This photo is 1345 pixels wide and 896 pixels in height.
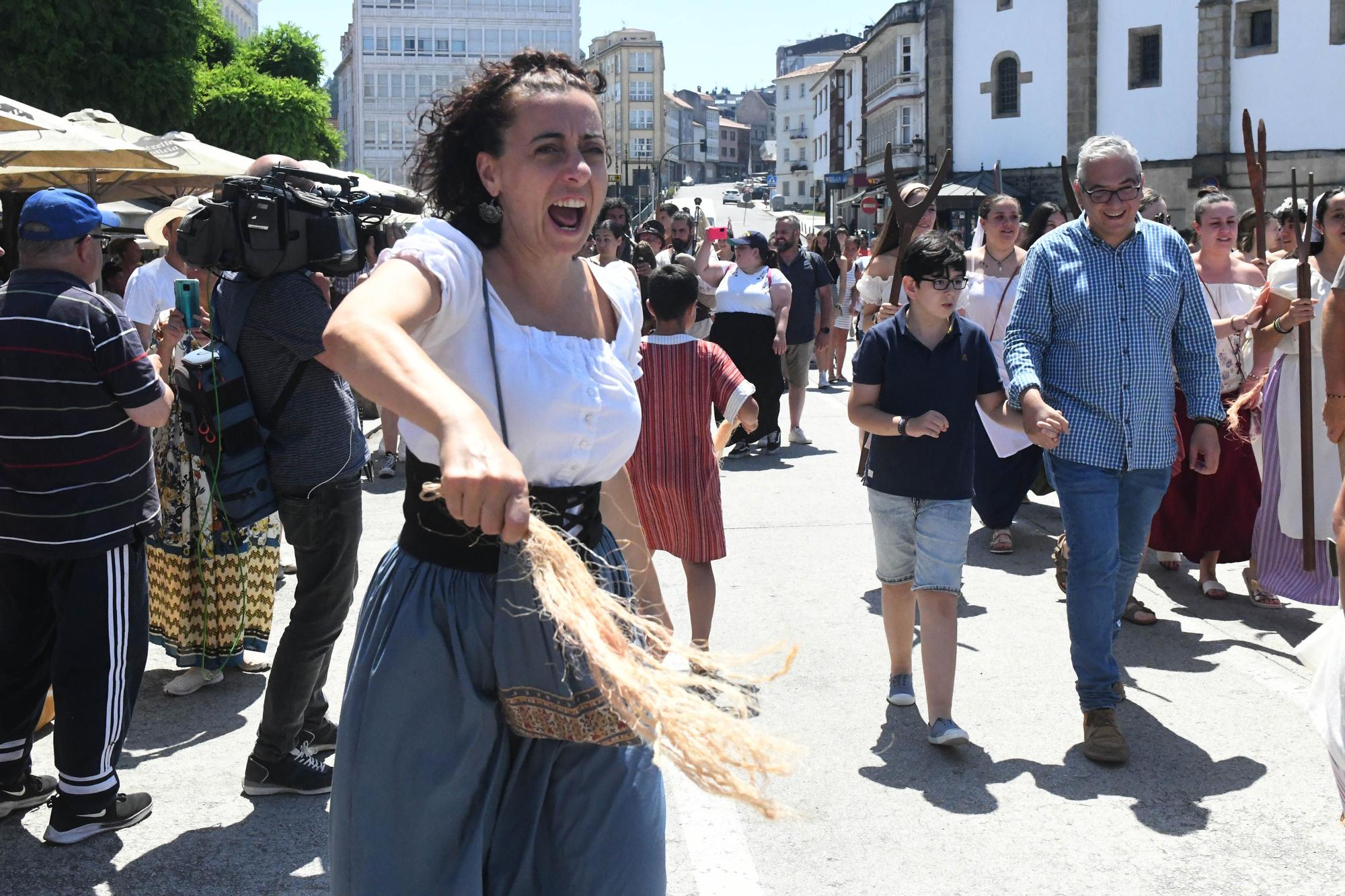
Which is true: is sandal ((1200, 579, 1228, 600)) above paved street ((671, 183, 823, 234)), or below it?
below

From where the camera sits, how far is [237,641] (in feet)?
18.7

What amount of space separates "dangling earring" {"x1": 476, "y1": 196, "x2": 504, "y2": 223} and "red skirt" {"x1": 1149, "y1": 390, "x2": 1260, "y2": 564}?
17.6ft

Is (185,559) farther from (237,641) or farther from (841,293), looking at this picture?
(841,293)

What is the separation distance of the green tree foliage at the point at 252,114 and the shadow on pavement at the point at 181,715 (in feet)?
128

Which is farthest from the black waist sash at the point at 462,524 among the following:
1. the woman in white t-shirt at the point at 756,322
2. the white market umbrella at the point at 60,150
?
the woman in white t-shirt at the point at 756,322

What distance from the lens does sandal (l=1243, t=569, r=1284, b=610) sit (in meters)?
7.02

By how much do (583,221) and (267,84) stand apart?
1782 inches

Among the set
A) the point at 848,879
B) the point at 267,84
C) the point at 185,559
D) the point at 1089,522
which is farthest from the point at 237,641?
the point at 267,84

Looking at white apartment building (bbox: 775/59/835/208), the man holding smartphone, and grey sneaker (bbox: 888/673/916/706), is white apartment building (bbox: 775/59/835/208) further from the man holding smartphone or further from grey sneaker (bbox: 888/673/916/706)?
grey sneaker (bbox: 888/673/916/706)

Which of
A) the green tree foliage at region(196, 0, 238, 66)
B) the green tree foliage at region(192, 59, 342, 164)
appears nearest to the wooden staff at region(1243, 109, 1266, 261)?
the green tree foliage at region(196, 0, 238, 66)

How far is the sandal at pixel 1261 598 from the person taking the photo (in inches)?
276

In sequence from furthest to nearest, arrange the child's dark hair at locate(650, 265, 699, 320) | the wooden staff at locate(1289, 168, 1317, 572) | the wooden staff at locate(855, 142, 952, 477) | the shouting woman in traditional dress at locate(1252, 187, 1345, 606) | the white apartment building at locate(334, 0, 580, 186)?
the white apartment building at locate(334, 0, 580, 186), the wooden staff at locate(855, 142, 952, 477), the shouting woman in traditional dress at locate(1252, 187, 1345, 606), the wooden staff at locate(1289, 168, 1317, 572), the child's dark hair at locate(650, 265, 699, 320)

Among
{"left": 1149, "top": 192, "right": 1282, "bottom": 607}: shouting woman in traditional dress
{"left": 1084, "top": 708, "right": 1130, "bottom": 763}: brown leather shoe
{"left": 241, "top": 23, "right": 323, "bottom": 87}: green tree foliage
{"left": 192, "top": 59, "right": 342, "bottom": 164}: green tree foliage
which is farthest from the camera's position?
{"left": 241, "top": 23, "right": 323, "bottom": 87}: green tree foliage

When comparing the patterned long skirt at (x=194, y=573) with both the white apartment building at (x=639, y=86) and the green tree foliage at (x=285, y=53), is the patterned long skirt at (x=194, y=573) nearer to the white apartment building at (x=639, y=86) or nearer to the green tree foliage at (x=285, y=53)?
the green tree foliage at (x=285, y=53)
